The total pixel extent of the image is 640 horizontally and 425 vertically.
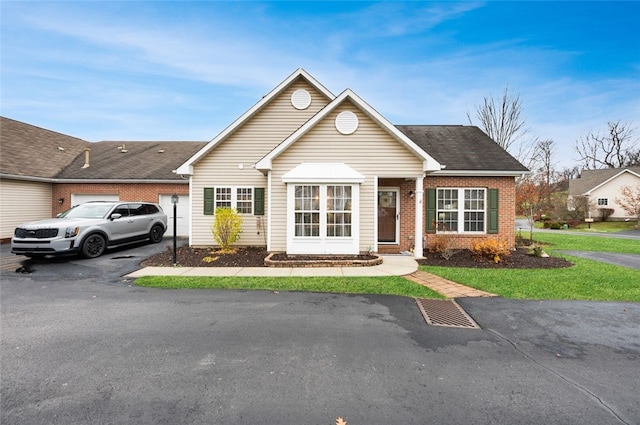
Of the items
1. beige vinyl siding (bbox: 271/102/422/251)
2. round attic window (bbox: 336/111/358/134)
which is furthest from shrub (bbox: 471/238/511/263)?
round attic window (bbox: 336/111/358/134)

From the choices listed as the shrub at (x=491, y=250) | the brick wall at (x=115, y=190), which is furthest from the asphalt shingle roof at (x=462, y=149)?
the brick wall at (x=115, y=190)

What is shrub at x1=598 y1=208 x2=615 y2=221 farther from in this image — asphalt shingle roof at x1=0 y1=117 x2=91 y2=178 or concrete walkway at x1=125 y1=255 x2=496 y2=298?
asphalt shingle roof at x1=0 y1=117 x2=91 y2=178

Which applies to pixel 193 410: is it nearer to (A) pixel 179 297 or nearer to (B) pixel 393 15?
(A) pixel 179 297

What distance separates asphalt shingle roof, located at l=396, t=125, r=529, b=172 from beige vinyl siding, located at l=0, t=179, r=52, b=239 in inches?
760

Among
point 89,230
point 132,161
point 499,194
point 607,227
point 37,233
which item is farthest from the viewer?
point 607,227

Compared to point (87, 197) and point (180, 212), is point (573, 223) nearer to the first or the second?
point (180, 212)

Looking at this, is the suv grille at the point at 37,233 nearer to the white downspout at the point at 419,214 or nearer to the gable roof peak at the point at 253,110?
the gable roof peak at the point at 253,110

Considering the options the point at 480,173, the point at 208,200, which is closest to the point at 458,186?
the point at 480,173

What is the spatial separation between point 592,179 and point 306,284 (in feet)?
169

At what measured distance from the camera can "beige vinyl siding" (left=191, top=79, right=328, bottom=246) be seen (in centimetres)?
1196

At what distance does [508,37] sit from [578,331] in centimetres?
2025

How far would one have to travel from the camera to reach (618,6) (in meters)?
14.8

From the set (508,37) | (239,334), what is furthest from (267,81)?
(239,334)

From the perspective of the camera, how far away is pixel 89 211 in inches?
432
